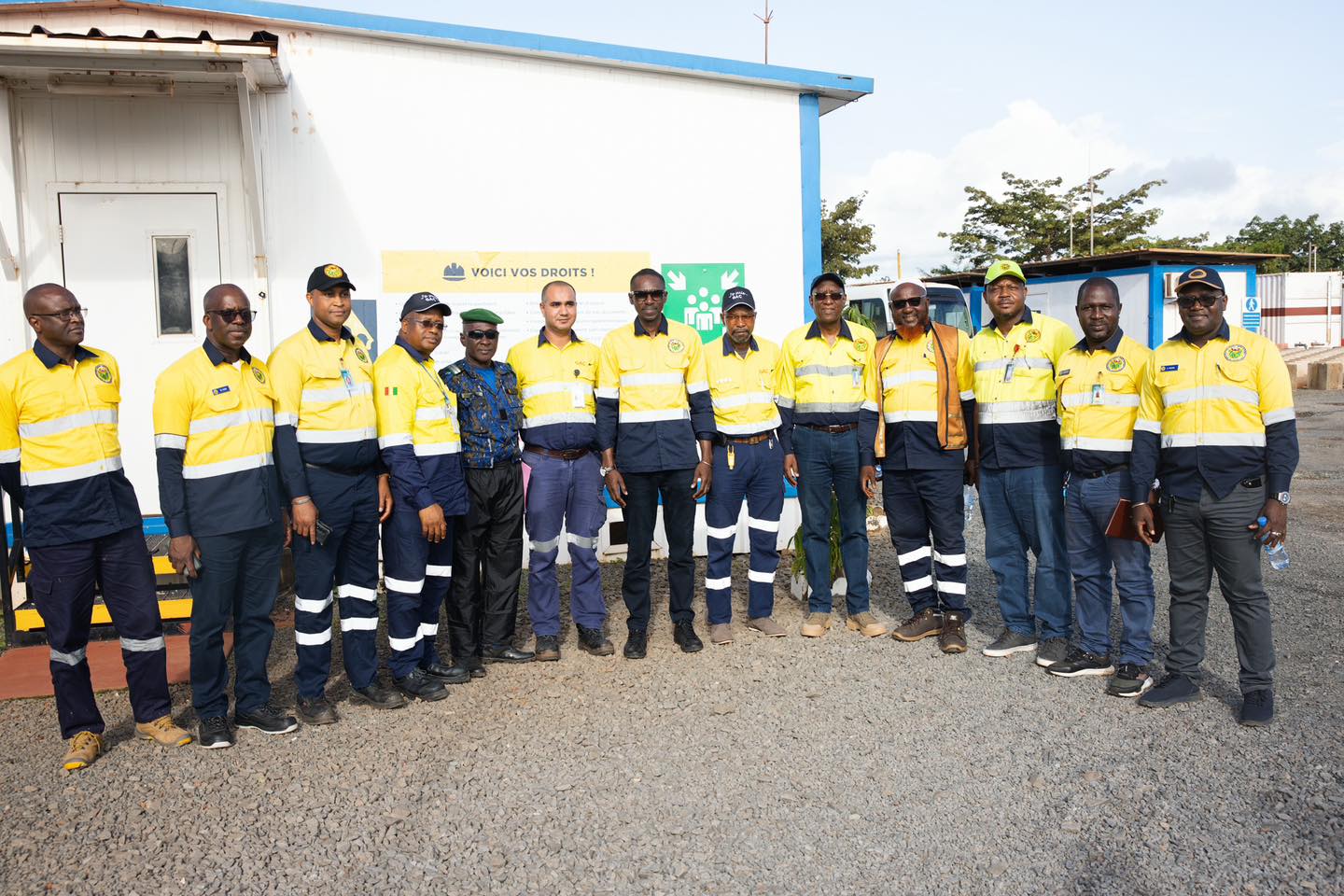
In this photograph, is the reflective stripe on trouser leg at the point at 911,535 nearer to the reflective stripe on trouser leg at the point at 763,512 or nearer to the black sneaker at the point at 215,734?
the reflective stripe on trouser leg at the point at 763,512

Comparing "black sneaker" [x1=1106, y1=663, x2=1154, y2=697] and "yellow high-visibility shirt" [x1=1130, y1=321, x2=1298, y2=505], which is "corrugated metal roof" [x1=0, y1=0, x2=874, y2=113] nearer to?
"yellow high-visibility shirt" [x1=1130, y1=321, x2=1298, y2=505]

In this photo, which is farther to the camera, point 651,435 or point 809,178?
point 809,178

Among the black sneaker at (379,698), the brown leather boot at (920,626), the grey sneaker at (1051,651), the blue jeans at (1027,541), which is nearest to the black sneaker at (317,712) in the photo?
the black sneaker at (379,698)

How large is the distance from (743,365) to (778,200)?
263cm

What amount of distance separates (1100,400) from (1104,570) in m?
0.91

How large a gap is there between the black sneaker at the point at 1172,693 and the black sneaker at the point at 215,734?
169 inches

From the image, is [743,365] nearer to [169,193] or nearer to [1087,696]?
[1087,696]

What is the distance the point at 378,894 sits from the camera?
10.4 feet

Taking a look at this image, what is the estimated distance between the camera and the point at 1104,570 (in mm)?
5109

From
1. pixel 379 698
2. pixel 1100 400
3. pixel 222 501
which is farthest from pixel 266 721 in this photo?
pixel 1100 400

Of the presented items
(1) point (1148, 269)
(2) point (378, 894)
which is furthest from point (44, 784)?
(1) point (1148, 269)

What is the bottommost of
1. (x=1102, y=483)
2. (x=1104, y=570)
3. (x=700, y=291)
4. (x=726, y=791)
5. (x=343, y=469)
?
(x=726, y=791)

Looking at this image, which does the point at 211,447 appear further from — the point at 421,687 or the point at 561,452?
the point at 561,452

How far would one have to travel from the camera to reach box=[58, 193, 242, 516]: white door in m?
6.70
